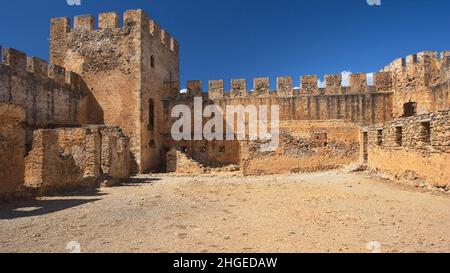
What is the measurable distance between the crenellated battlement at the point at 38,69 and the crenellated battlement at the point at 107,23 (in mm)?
3119

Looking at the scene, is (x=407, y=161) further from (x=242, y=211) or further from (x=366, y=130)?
(x=242, y=211)

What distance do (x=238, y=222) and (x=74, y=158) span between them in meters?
9.02

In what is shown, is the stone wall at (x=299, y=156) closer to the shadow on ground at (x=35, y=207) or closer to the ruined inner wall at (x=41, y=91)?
the shadow on ground at (x=35, y=207)

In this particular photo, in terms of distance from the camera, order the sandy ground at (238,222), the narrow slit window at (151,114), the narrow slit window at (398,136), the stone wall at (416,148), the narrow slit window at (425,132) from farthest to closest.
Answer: the narrow slit window at (151,114), the narrow slit window at (398,136), the narrow slit window at (425,132), the stone wall at (416,148), the sandy ground at (238,222)

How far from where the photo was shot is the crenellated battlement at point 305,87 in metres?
20.2

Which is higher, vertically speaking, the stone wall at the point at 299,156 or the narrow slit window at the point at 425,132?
the narrow slit window at the point at 425,132

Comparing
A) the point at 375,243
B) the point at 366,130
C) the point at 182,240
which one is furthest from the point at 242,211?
the point at 366,130

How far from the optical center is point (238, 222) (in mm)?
6008

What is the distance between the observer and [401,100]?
1934cm

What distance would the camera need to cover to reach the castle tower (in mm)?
19797

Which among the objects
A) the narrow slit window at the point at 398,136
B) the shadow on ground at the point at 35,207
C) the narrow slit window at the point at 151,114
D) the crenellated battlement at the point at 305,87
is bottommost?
the shadow on ground at the point at 35,207

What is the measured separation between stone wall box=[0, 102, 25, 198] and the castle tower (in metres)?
10.5

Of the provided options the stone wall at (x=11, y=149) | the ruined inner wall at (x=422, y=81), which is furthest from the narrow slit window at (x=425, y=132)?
the stone wall at (x=11, y=149)

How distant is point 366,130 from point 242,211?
10.0 metres
